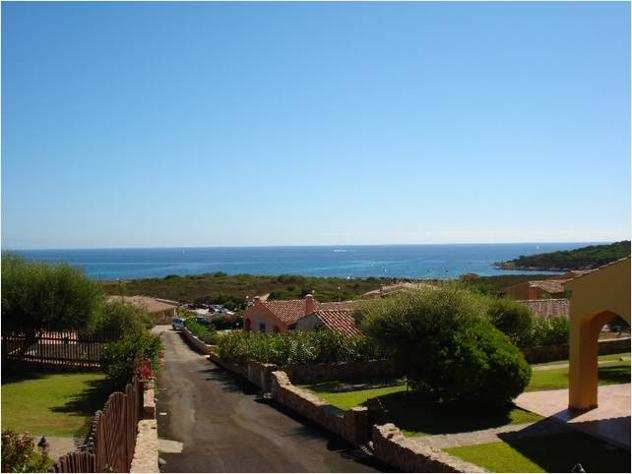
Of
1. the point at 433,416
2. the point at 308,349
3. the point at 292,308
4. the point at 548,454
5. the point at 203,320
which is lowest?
the point at 203,320

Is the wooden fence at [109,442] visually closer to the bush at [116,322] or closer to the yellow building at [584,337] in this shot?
the yellow building at [584,337]

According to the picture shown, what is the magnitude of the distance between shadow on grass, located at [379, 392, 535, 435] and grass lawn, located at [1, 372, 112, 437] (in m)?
8.84

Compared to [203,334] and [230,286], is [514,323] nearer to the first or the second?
[203,334]

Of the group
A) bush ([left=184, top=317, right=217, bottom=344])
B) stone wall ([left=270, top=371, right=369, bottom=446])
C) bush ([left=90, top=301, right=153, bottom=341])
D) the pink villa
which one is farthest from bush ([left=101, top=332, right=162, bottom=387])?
bush ([left=184, top=317, right=217, bottom=344])

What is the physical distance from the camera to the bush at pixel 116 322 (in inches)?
1188

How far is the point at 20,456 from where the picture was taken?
28.8ft

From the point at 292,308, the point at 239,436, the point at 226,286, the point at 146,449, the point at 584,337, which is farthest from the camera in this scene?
the point at 226,286

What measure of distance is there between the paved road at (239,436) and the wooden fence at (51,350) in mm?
5548

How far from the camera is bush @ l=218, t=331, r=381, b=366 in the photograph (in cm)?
2669

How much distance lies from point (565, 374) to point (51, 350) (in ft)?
74.1

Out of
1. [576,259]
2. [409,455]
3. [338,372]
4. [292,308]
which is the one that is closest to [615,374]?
[338,372]

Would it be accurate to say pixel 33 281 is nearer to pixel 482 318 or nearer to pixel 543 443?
pixel 482 318

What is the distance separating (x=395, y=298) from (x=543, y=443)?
28.2ft

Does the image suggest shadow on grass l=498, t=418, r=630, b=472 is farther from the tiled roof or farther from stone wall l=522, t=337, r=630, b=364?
the tiled roof
